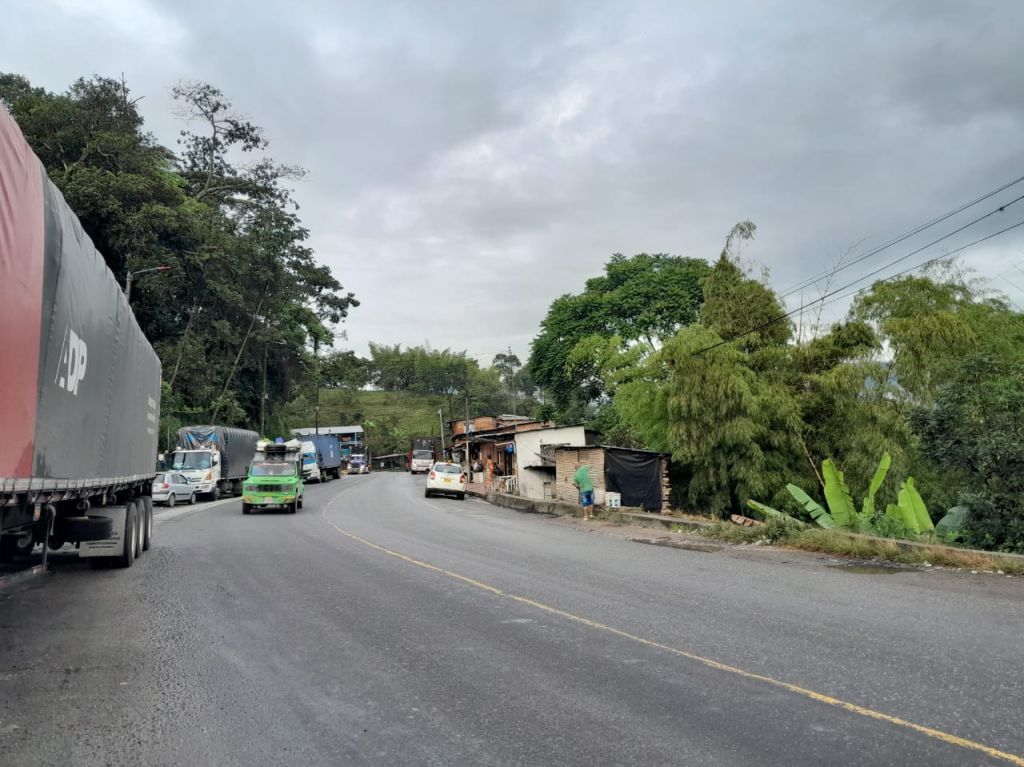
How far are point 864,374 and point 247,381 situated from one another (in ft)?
149

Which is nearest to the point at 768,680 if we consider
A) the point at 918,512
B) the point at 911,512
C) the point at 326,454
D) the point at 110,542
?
the point at 110,542

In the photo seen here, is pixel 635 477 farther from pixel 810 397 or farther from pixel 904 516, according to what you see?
pixel 904 516

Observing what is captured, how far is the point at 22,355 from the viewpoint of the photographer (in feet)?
19.3

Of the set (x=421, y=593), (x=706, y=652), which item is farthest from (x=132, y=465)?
(x=706, y=652)

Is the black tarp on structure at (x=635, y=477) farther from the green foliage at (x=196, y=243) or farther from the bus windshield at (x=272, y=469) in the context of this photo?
the green foliage at (x=196, y=243)

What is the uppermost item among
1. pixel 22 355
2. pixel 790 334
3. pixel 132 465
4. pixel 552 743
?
pixel 790 334

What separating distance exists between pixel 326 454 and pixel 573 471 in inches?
1389

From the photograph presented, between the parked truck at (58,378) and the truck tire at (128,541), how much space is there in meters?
0.02

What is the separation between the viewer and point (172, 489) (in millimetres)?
29344

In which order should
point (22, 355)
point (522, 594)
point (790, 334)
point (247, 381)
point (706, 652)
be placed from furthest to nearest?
point (247, 381) → point (790, 334) → point (522, 594) → point (706, 652) → point (22, 355)

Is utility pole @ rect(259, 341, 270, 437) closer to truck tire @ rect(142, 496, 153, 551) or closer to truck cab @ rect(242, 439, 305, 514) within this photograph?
truck cab @ rect(242, 439, 305, 514)

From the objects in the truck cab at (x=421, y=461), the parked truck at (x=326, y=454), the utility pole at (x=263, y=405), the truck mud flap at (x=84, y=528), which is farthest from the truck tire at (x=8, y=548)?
the truck cab at (x=421, y=461)

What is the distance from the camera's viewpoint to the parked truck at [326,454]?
187ft

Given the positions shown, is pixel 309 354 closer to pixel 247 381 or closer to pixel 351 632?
pixel 247 381
